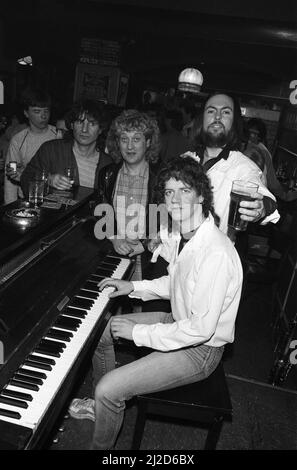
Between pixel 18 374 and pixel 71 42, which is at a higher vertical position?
pixel 71 42

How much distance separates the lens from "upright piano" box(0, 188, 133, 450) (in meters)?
1.57

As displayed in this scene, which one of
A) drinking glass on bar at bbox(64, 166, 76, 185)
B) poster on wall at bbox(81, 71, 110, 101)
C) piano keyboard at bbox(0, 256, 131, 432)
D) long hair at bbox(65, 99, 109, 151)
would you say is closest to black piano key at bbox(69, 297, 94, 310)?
piano keyboard at bbox(0, 256, 131, 432)

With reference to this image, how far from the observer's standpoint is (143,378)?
2.19m

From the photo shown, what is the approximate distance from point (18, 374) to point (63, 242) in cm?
127

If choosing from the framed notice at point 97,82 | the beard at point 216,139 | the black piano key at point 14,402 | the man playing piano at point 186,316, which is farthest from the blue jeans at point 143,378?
the framed notice at point 97,82

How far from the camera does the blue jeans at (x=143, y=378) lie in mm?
2193

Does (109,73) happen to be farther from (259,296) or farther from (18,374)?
(18,374)

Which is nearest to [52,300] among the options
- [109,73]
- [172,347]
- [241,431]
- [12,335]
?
[12,335]

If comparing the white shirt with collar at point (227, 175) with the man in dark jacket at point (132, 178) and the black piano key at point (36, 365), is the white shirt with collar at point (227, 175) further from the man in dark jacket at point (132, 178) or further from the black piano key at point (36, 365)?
the black piano key at point (36, 365)

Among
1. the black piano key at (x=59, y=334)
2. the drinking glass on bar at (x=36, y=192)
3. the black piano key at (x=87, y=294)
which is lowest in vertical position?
the black piano key at (x=59, y=334)

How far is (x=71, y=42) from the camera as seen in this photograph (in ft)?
33.5

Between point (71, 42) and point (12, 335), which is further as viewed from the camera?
point (71, 42)

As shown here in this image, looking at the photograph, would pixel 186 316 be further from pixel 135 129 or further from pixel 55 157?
pixel 55 157

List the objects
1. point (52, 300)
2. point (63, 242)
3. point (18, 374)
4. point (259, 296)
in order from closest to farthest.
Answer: point (18, 374) → point (52, 300) → point (63, 242) → point (259, 296)
